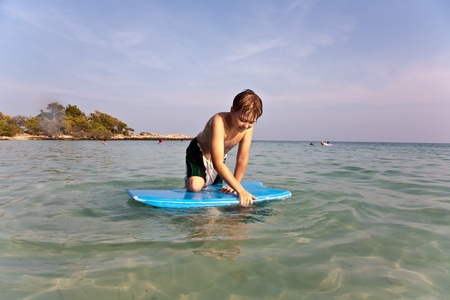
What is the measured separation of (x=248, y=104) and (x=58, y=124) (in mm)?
69559

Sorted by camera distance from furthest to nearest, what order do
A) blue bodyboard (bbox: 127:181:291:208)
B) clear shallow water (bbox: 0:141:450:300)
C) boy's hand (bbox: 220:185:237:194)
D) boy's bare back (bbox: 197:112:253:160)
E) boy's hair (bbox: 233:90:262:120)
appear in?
1. boy's hand (bbox: 220:185:237:194)
2. boy's bare back (bbox: 197:112:253:160)
3. blue bodyboard (bbox: 127:181:291:208)
4. boy's hair (bbox: 233:90:262:120)
5. clear shallow water (bbox: 0:141:450:300)

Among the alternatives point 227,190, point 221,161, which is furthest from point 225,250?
point 227,190

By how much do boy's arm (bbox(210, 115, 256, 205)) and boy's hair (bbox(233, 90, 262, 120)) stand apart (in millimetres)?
373

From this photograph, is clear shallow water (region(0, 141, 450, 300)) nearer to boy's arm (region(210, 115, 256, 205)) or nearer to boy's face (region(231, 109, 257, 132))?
boy's arm (region(210, 115, 256, 205))

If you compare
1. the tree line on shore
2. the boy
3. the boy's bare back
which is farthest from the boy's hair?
the tree line on shore

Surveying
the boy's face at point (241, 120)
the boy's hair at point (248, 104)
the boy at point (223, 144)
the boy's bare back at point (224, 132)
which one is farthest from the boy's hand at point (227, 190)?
the boy's hair at point (248, 104)

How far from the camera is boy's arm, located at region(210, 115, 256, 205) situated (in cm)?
335

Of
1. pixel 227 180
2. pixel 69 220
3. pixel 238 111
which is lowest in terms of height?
pixel 69 220

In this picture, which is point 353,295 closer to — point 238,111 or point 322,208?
point 322,208

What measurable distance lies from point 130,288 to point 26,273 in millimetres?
730

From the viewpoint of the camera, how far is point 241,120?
3.27 metres

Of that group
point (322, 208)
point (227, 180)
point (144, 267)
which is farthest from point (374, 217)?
point (144, 267)

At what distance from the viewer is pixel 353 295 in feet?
5.01

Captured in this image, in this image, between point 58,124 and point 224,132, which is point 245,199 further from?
point 58,124
